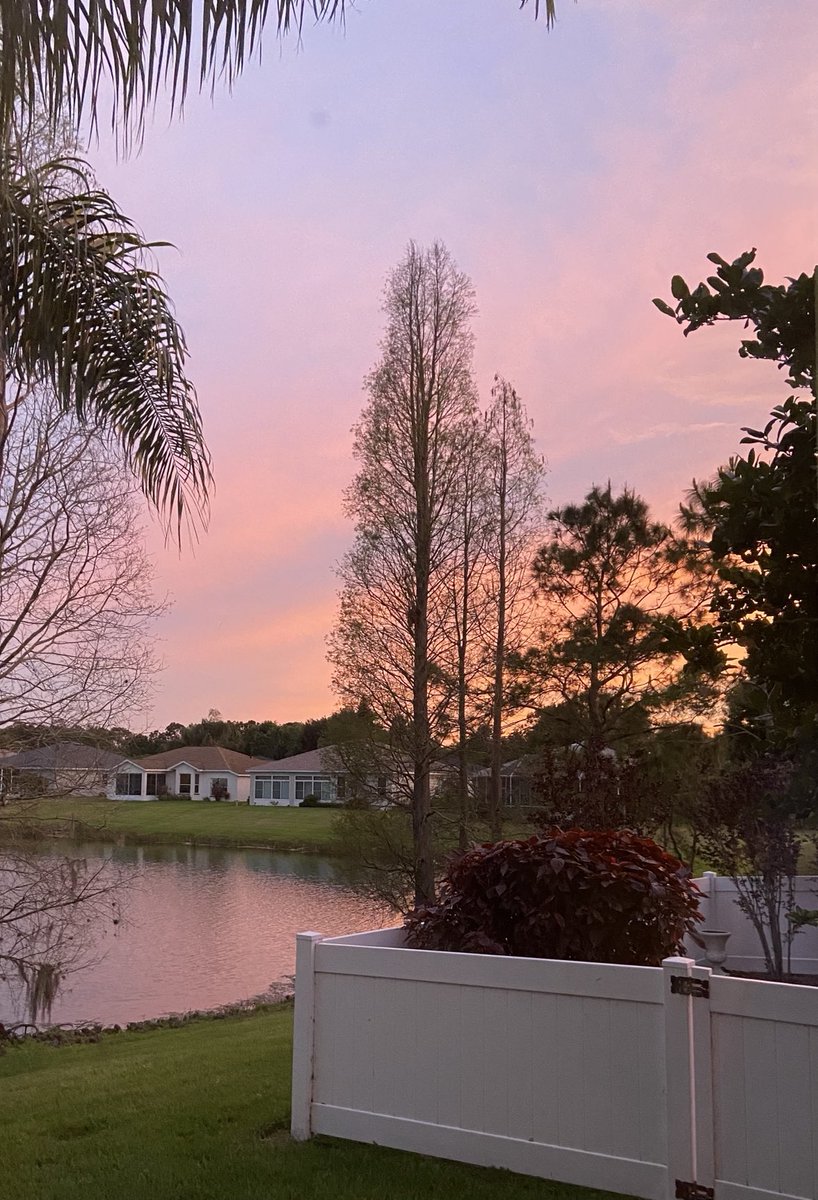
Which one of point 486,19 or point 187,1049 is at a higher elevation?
point 486,19

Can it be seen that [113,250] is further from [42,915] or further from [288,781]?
[288,781]

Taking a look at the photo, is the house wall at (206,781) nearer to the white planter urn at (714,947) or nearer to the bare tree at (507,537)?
the bare tree at (507,537)

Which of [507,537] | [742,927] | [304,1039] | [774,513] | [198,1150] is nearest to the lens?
[774,513]

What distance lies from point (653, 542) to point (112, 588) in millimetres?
10574

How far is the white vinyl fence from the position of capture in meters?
4.20

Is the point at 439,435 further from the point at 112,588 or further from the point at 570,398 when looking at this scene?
the point at 112,588

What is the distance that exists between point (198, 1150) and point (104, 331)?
4.41m

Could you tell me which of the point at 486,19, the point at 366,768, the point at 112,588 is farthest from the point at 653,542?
the point at 486,19

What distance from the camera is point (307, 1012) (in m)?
5.41

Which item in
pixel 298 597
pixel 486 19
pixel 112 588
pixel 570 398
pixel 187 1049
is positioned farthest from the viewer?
pixel 298 597

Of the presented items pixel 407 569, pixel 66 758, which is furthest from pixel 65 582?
pixel 407 569

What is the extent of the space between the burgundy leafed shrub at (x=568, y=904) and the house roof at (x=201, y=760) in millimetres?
57453

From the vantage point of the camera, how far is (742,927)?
1044cm

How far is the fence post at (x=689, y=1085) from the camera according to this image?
14.2 feet
